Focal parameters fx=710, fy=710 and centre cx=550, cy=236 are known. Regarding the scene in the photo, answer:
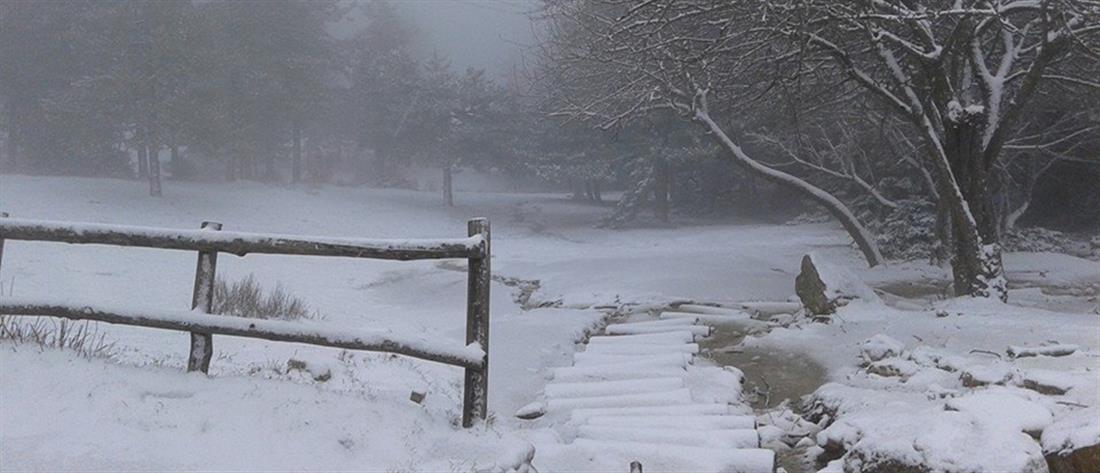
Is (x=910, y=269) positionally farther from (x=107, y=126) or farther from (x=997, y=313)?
(x=107, y=126)

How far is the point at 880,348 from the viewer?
302 inches

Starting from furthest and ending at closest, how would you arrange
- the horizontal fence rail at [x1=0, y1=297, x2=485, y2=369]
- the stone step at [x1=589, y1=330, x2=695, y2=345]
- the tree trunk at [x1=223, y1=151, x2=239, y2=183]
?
the tree trunk at [x1=223, y1=151, x2=239, y2=183] < the stone step at [x1=589, y1=330, x2=695, y2=345] < the horizontal fence rail at [x1=0, y1=297, x2=485, y2=369]

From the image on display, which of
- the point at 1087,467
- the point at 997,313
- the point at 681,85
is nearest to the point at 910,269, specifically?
the point at 681,85

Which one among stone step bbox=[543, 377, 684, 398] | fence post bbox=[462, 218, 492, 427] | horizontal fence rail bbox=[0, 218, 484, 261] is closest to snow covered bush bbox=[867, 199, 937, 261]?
stone step bbox=[543, 377, 684, 398]

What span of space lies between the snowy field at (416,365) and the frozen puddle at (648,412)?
0.19 m

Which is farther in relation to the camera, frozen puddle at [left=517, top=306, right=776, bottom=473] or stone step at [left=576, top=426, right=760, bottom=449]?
stone step at [left=576, top=426, right=760, bottom=449]

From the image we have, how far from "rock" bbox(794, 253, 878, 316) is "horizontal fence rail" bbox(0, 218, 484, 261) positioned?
24.6ft

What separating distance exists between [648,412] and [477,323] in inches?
73.7

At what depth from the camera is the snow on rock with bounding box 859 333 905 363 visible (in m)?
7.61

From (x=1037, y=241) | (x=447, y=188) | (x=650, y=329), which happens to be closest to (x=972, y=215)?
(x=650, y=329)

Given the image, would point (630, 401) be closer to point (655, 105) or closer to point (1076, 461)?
point (1076, 461)

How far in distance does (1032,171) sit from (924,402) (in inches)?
732

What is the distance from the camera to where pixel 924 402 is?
5.79 meters

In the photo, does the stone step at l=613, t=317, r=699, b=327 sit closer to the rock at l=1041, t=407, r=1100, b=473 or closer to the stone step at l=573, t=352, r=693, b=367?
the stone step at l=573, t=352, r=693, b=367
